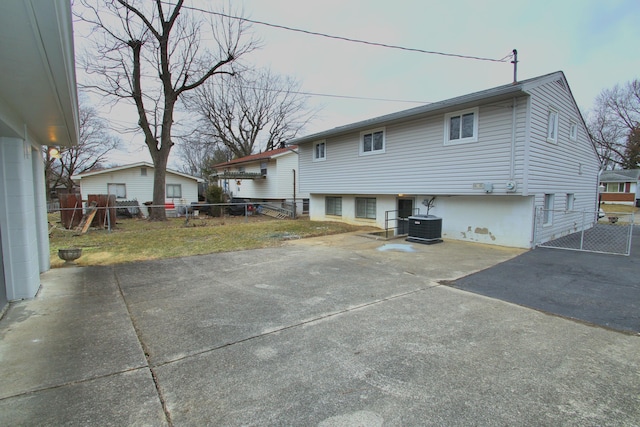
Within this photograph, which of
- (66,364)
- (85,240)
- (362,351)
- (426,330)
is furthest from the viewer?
(85,240)

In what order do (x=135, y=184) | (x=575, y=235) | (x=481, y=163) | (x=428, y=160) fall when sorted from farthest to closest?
(x=135, y=184) < (x=575, y=235) < (x=428, y=160) < (x=481, y=163)

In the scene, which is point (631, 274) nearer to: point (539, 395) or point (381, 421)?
point (539, 395)

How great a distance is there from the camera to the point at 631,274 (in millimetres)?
5762

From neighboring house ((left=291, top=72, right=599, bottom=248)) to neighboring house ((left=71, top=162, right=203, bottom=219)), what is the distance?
14.3 m

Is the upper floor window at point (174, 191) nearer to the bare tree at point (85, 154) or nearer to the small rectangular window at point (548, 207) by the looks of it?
the bare tree at point (85, 154)

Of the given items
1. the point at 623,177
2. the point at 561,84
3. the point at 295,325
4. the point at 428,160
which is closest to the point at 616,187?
the point at 623,177

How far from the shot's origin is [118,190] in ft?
69.0

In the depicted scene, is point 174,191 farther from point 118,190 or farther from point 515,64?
point 515,64

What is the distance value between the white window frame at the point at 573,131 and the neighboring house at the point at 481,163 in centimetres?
4

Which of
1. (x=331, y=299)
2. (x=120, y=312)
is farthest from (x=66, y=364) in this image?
(x=331, y=299)

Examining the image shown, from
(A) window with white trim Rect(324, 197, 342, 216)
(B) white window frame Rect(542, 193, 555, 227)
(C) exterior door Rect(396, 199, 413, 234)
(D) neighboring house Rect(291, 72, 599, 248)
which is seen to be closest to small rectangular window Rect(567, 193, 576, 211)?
(D) neighboring house Rect(291, 72, 599, 248)

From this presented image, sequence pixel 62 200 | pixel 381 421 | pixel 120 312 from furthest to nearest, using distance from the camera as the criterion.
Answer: pixel 62 200 < pixel 120 312 < pixel 381 421

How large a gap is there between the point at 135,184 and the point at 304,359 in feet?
76.3

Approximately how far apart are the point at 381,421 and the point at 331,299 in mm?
2445
